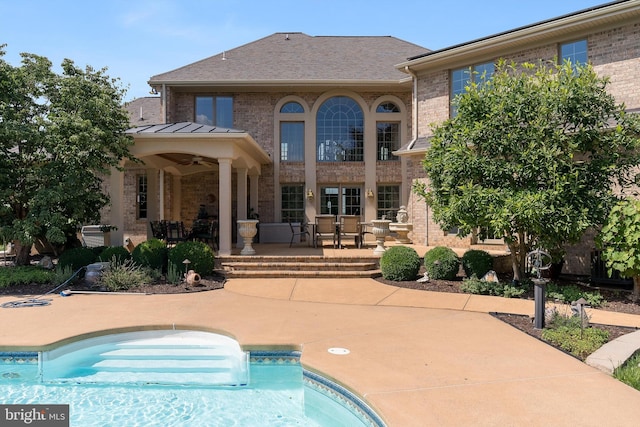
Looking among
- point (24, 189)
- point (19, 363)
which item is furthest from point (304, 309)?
point (24, 189)

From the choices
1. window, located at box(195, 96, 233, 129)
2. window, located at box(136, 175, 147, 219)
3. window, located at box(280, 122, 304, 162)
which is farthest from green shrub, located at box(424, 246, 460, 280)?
window, located at box(136, 175, 147, 219)

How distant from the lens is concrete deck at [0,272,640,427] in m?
3.47

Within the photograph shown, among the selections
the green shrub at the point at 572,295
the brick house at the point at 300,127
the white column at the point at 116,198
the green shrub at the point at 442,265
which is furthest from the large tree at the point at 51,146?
the green shrub at the point at 572,295

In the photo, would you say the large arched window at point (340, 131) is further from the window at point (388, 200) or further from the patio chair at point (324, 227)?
the patio chair at point (324, 227)

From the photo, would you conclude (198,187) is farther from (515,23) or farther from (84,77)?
(515,23)

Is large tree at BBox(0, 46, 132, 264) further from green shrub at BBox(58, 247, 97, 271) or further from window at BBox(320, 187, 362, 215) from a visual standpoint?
window at BBox(320, 187, 362, 215)

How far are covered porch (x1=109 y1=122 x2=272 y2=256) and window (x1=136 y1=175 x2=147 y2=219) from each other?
329 mm

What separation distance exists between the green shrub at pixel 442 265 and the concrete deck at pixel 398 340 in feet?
3.83

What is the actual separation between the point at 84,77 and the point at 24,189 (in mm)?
3118

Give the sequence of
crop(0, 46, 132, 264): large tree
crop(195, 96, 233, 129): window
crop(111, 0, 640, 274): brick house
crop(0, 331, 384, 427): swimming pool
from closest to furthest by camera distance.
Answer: crop(0, 331, 384, 427): swimming pool
crop(0, 46, 132, 264): large tree
crop(111, 0, 640, 274): brick house
crop(195, 96, 233, 129): window

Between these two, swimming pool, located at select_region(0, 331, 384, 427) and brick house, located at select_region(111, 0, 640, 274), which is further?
brick house, located at select_region(111, 0, 640, 274)

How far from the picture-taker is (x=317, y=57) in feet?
57.0

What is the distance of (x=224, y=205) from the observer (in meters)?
10.8

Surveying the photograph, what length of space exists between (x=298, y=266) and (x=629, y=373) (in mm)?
7068
